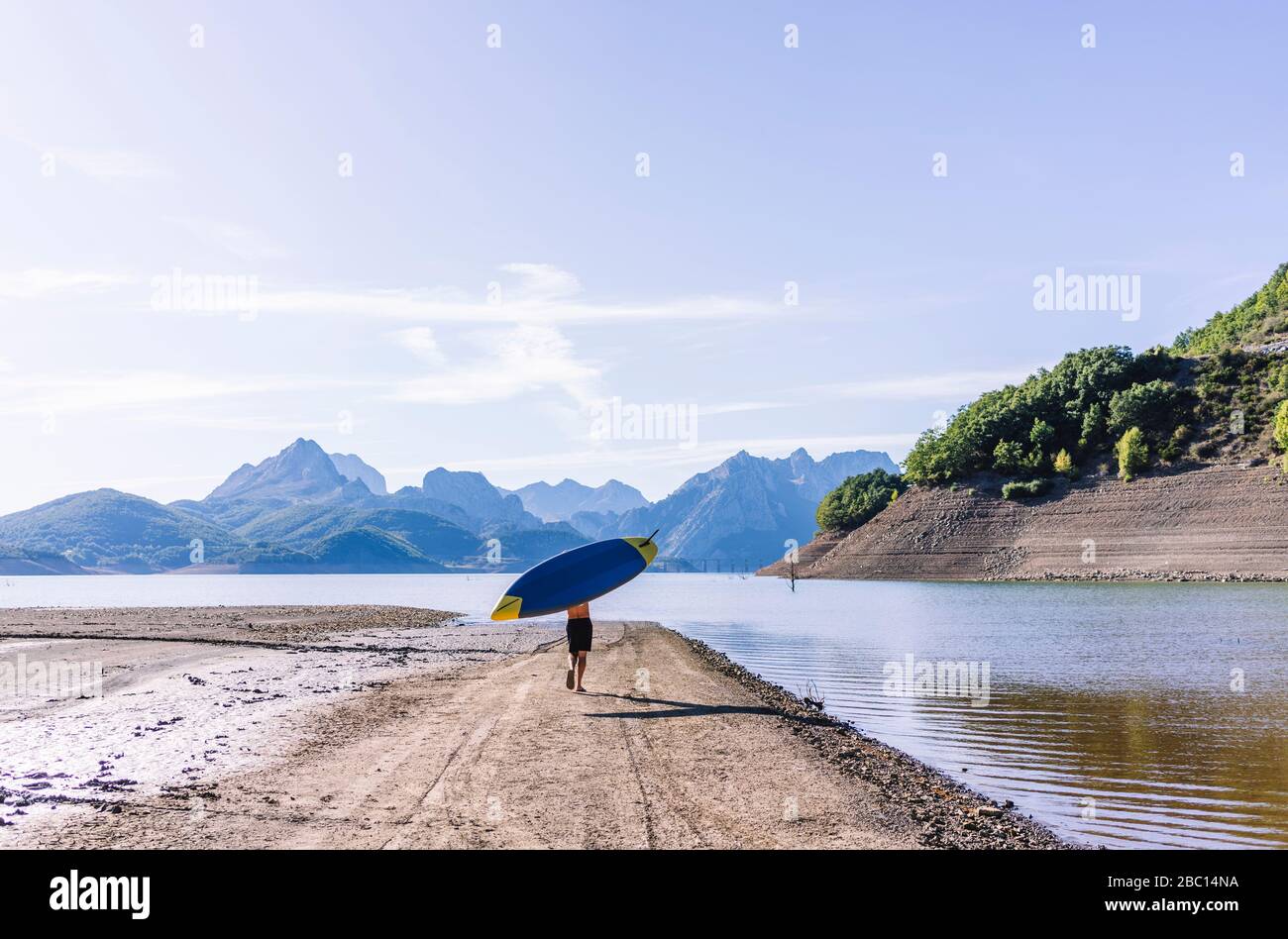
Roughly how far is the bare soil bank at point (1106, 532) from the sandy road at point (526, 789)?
130699 mm

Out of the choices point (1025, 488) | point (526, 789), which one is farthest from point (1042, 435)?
point (526, 789)

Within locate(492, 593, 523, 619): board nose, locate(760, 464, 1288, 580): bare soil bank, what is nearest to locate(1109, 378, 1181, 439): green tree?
locate(760, 464, 1288, 580): bare soil bank

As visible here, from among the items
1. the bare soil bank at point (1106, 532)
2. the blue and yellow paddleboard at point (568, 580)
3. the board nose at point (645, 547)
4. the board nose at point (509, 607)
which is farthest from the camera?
the bare soil bank at point (1106, 532)

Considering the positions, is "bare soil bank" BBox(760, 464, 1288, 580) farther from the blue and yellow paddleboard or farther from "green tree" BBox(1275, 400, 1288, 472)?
the blue and yellow paddleboard

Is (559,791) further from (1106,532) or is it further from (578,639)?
(1106,532)

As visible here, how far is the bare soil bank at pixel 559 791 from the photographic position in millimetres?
12922

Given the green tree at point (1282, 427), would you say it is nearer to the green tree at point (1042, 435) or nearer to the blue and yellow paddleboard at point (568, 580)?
the green tree at point (1042, 435)

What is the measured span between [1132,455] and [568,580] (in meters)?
158

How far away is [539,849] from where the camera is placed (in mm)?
11938

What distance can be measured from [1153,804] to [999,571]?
158m

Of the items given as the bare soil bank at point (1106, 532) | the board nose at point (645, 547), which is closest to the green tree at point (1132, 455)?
the bare soil bank at point (1106, 532)

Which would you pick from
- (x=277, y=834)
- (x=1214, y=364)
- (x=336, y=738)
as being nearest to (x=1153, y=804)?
(x=277, y=834)

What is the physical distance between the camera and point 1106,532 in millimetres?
155250
